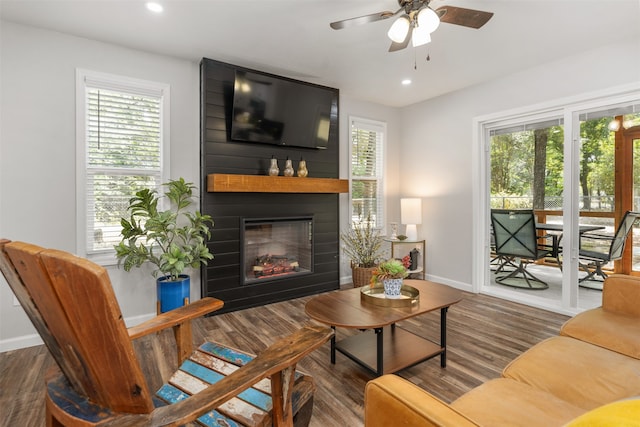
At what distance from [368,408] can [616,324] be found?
5.60 ft

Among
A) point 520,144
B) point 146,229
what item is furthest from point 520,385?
point 520,144

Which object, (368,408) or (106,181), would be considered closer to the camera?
(368,408)

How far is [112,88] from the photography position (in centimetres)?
301

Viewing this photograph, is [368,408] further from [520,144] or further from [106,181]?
[520,144]

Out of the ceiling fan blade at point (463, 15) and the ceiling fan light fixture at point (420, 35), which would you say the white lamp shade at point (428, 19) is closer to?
the ceiling fan light fixture at point (420, 35)

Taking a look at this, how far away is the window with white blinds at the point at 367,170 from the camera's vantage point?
4.70m

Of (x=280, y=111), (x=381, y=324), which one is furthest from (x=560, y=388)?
(x=280, y=111)

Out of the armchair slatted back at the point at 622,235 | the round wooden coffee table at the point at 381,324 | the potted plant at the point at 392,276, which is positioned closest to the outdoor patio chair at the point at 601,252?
the armchair slatted back at the point at 622,235

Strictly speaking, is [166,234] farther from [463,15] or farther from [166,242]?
[463,15]

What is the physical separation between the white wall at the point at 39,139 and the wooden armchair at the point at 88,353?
2.20 metres

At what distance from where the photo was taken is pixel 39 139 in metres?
2.71

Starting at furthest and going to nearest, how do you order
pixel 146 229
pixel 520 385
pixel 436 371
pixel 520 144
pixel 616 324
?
pixel 520 144, pixel 146 229, pixel 436 371, pixel 616 324, pixel 520 385

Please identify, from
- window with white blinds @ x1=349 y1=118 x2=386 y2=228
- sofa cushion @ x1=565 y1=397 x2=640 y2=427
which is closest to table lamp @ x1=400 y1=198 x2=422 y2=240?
window with white blinds @ x1=349 y1=118 x2=386 y2=228

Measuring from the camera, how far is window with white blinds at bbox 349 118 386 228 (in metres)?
4.70
